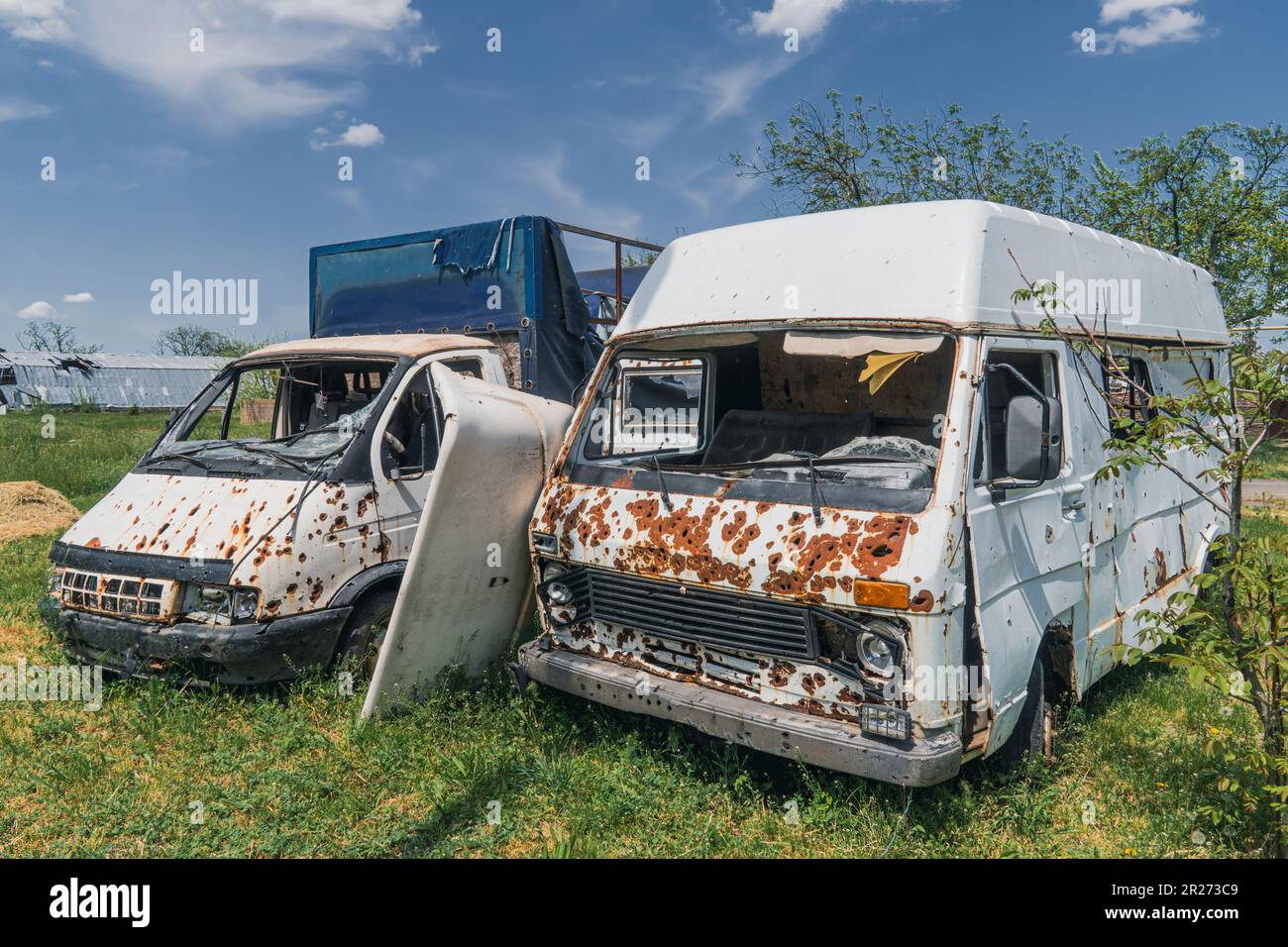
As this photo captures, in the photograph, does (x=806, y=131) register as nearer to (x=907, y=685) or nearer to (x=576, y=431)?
(x=576, y=431)

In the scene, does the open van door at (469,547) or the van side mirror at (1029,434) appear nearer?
the van side mirror at (1029,434)

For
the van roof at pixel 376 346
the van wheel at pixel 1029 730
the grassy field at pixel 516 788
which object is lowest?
the grassy field at pixel 516 788

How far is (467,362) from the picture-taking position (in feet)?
20.3

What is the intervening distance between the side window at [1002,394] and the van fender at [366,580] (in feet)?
9.92

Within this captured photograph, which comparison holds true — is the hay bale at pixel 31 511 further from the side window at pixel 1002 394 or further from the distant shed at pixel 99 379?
the distant shed at pixel 99 379

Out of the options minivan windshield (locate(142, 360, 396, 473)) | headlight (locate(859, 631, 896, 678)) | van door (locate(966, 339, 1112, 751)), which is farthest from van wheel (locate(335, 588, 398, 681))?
van door (locate(966, 339, 1112, 751))

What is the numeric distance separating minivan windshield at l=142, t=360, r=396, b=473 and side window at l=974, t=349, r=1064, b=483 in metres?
3.50

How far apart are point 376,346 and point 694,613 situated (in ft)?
10.6

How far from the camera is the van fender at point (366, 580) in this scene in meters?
5.00

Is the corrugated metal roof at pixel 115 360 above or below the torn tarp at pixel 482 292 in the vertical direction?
above

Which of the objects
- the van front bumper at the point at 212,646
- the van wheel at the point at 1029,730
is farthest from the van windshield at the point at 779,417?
the van front bumper at the point at 212,646

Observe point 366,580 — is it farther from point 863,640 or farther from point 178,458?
point 863,640

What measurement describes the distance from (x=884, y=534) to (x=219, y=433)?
194 inches

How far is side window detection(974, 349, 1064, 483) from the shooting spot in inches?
147
